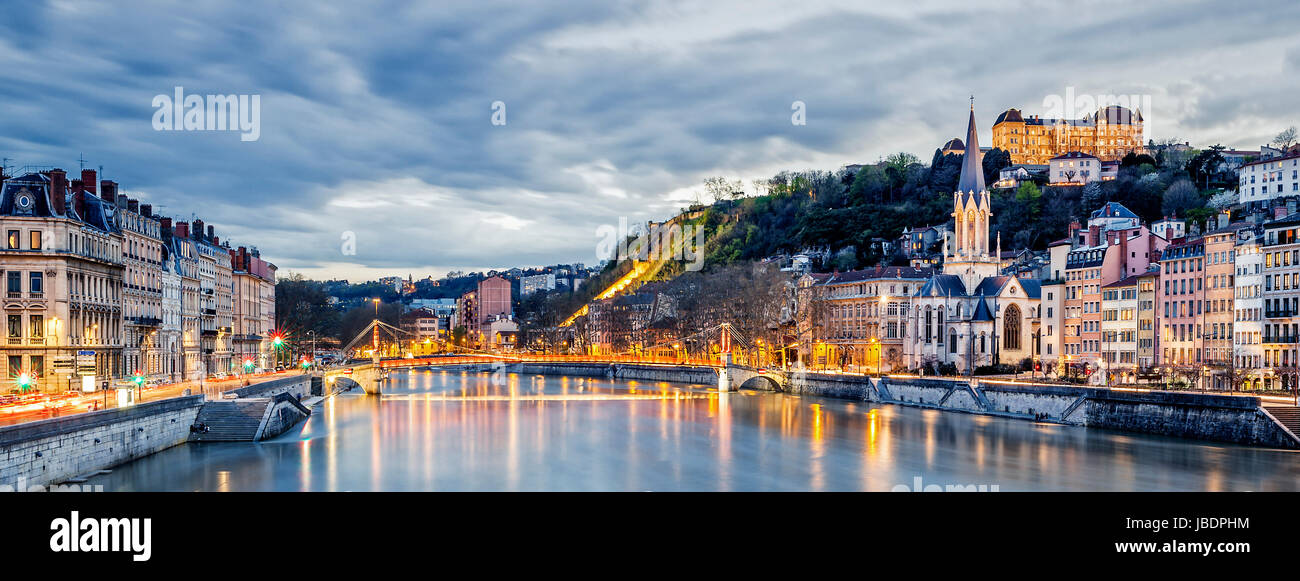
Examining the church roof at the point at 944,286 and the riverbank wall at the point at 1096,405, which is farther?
the church roof at the point at 944,286

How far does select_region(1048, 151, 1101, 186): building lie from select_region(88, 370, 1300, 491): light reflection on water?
6627 cm

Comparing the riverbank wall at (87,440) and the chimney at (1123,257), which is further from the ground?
the chimney at (1123,257)

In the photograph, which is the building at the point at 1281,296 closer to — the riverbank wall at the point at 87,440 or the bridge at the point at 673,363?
the bridge at the point at 673,363

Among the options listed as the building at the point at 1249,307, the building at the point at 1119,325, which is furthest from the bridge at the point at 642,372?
the building at the point at 1249,307

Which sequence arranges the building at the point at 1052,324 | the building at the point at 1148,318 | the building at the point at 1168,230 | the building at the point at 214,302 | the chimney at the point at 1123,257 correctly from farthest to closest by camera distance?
the building at the point at 1052,324, the building at the point at 1168,230, the chimney at the point at 1123,257, the building at the point at 214,302, the building at the point at 1148,318

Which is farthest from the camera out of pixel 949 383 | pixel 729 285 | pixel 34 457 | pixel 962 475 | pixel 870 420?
pixel 729 285

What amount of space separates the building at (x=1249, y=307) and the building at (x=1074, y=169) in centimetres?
6472

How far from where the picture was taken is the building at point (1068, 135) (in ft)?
403

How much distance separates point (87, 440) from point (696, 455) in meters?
17.8

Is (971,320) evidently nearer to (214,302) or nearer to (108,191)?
(214,302)
